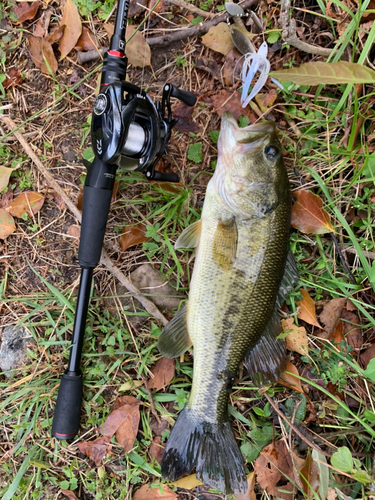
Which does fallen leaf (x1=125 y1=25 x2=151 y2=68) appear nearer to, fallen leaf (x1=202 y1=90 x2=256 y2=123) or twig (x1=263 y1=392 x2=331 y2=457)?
fallen leaf (x1=202 y1=90 x2=256 y2=123)

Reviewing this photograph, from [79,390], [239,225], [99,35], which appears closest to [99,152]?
[239,225]

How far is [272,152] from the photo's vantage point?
81.8 inches

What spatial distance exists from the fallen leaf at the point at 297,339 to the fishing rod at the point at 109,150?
1.34 meters

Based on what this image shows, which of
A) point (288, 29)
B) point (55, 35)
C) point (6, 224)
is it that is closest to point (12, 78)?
point (55, 35)

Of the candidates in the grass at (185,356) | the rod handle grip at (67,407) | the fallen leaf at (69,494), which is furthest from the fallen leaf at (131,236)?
the fallen leaf at (69,494)

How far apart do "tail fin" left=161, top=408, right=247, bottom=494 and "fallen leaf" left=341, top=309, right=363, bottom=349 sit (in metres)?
1.07

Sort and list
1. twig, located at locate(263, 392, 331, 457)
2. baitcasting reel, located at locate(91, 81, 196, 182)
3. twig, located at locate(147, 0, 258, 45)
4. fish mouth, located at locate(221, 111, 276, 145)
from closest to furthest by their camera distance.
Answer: baitcasting reel, located at locate(91, 81, 196, 182), fish mouth, located at locate(221, 111, 276, 145), twig, located at locate(263, 392, 331, 457), twig, located at locate(147, 0, 258, 45)

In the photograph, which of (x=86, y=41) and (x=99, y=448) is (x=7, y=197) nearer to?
(x=86, y=41)

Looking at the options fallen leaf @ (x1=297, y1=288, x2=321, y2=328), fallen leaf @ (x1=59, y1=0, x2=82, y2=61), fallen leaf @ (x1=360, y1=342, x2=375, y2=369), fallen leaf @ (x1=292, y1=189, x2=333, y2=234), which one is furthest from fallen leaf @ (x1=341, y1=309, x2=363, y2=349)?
fallen leaf @ (x1=59, y1=0, x2=82, y2=61)

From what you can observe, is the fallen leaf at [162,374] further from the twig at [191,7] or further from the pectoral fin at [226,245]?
the twig at [191,7]

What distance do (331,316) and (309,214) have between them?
75 cm

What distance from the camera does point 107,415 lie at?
7.98ft

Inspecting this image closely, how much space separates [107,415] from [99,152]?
5.94 ft

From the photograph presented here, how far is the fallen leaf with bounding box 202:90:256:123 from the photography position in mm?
2416
